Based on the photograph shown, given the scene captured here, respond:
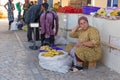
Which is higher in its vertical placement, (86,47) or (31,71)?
(86,47)

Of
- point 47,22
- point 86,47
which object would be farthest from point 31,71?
point 47,22

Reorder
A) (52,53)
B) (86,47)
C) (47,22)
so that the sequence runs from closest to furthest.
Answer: (86,47)
(52,53)
(47,22)

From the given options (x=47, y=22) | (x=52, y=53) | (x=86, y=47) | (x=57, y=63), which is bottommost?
(x=57, y=63)

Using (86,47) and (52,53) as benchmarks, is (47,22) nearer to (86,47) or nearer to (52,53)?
(52,53)

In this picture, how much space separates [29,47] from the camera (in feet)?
27.3

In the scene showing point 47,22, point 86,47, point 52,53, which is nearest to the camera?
point 86,47

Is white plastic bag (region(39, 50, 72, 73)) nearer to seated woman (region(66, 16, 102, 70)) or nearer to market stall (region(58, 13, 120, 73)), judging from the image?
seated woman (region(66, 16, 102, 70))

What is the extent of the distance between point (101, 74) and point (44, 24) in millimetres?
2759

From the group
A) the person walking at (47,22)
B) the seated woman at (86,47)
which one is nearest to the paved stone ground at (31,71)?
the seated woman at (86,47)

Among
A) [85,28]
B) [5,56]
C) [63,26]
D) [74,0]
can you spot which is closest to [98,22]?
[85,28]

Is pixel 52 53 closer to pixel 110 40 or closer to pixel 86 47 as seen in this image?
pixel 86 47

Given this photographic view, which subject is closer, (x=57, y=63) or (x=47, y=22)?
(x=57, y=63)

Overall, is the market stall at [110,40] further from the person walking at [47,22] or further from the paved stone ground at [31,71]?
the person walking at [47,22]

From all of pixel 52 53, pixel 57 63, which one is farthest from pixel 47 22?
pixel 57 63
